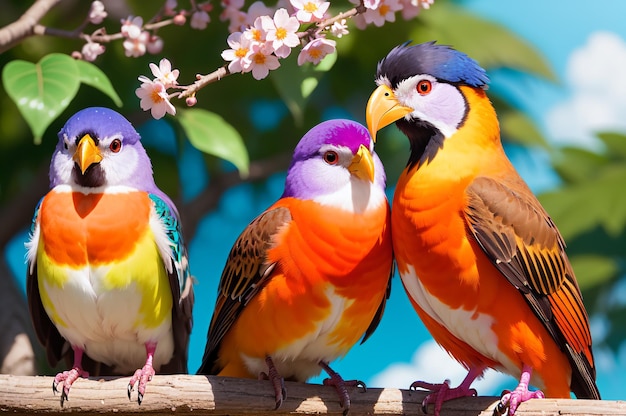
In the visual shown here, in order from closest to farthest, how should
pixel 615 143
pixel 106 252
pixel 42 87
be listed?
pixel 106 252 < pixel 42 87 < pixel 615 143

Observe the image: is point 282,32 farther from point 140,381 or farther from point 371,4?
point 140,381

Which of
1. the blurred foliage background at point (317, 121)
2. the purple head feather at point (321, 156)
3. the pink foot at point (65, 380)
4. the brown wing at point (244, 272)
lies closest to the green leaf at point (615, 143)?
the blurred foliage background at point (317, 121)

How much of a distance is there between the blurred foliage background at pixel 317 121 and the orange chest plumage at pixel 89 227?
1396 millimetres

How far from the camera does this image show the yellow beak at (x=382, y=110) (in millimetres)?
1449

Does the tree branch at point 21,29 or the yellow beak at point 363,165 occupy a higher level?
the yellow beak at point 363,165

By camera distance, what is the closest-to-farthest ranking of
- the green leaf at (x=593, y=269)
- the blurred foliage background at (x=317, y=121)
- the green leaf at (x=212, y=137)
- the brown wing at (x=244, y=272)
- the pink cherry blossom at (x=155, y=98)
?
the pink cherry blossom at (x=155, y=98) < the brown wing at (x=244, y=272) < the green leaf at (x=212, y=137) < the blurred foliage background at (x=317, y=121) < the green leaf at (x=593, y=269)

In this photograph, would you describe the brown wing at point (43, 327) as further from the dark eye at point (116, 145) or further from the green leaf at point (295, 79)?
the green leaf at point (295, 79)

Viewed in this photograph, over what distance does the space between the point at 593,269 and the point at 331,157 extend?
7.41 ft

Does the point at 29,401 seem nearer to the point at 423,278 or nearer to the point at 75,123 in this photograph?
the point at 75,123

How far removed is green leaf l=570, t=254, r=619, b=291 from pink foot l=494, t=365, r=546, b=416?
6.49 feet

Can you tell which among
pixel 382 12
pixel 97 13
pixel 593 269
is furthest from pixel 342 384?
pixel 593 269

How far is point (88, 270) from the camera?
1.52m

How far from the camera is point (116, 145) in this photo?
5.11 ft

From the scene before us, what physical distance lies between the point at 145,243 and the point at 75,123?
255 mm
